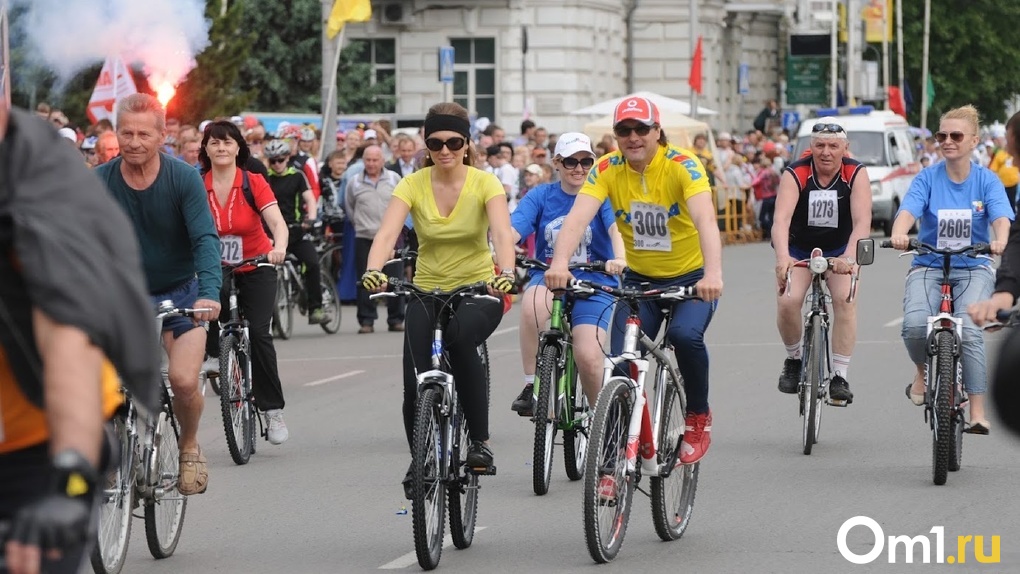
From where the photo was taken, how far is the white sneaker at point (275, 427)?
37.4 feet

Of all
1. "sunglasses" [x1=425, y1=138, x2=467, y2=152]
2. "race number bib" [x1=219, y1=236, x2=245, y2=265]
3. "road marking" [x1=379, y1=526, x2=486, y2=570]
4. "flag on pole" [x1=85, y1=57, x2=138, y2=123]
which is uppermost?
"flag on pole" [x1=85, y1=57, x2=138, y2=123]

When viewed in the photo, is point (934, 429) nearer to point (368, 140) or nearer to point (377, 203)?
point (377, 203)

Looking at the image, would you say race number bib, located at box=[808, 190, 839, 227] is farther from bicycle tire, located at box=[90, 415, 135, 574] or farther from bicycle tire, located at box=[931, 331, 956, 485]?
bicycle tire, located at box=[90, 415, 135, 574]

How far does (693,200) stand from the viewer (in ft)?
26.7

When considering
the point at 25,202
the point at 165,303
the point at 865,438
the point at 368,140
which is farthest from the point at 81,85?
the point at 25,202

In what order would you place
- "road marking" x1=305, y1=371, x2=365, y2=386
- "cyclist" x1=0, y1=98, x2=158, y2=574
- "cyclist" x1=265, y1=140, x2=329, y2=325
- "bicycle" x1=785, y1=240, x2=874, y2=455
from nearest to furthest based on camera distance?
"cyclist" x1=0, y1=98, x2=158, y2=574, "bicycle" x1=785, y1=240, x2=874, y2=455, "road marking" x1=305, y1=371, x2=365, y2=386, "cyclist" x1=265, y1=140, x2=329, y2=325

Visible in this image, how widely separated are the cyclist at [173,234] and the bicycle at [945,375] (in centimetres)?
367

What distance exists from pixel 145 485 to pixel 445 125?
6.64 ft

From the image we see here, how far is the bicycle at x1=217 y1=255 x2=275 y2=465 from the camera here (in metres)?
11.1

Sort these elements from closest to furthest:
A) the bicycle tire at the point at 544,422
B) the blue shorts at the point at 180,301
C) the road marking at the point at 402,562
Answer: the road marking at the point at 402,562 < the blue shorts at the point at 180,301 < the bicycle tire at the point at 544,422

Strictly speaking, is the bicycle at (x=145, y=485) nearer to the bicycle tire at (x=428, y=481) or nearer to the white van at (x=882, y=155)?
the bicycle tire at (x=428, y=481)

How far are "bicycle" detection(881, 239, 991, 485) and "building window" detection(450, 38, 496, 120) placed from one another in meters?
42.2

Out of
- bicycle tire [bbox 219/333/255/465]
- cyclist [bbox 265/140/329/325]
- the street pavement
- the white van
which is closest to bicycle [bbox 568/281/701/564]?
the street pavement

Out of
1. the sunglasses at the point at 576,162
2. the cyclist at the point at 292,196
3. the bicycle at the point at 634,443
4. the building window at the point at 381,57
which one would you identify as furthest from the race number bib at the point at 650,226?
the building window at the point at 381,57
